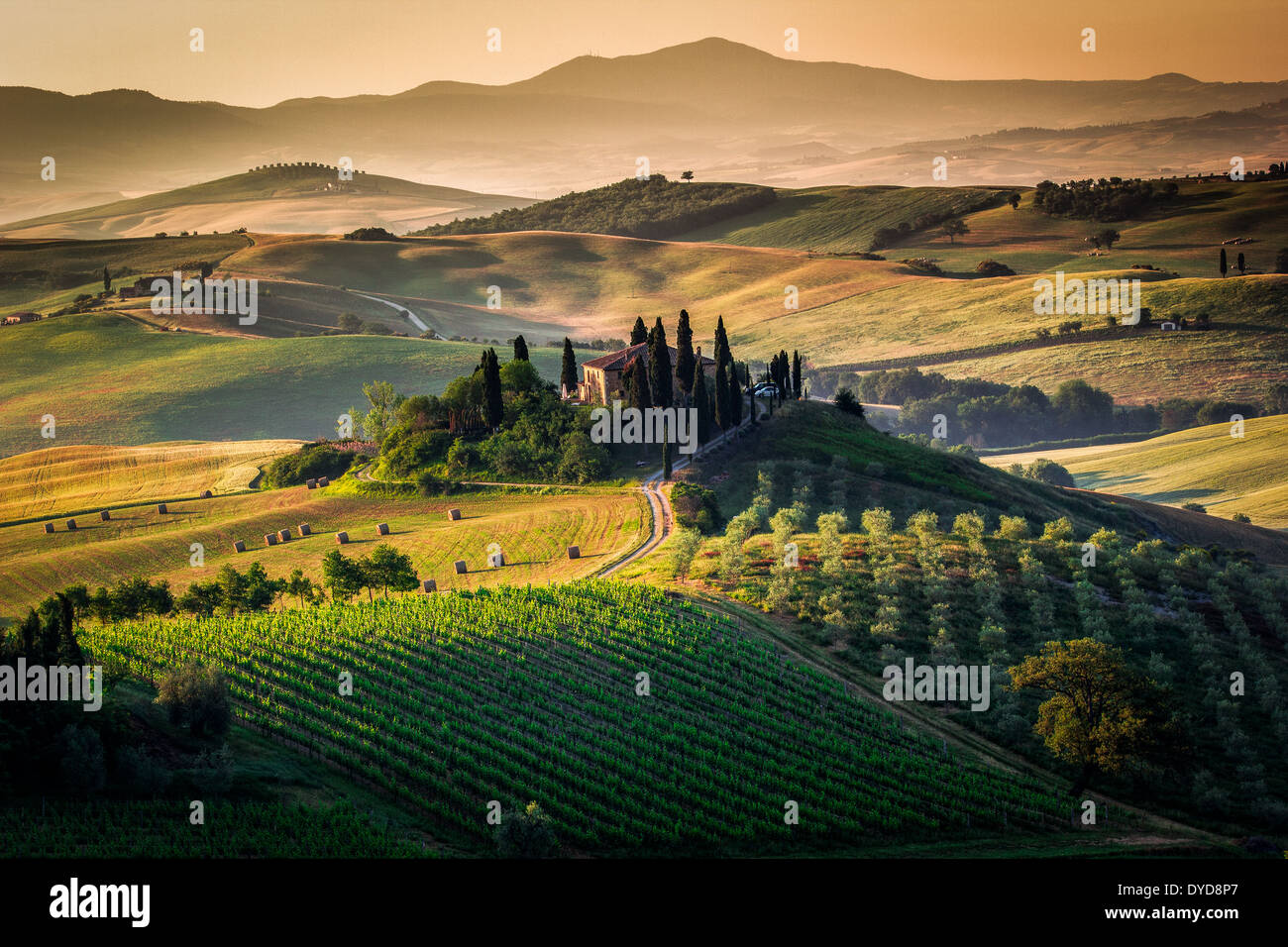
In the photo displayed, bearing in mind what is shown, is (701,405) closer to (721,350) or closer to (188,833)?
(721,350)

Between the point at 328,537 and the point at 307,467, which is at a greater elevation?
the point at 307,467

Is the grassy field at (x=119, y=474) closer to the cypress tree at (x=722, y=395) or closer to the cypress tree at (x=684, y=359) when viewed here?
the cypress tree at (x=684, y=359)

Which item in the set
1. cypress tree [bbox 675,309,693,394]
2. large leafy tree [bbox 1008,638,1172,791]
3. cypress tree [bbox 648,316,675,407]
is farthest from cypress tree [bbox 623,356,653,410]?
large leafy tree [bbox 1008,638,1172,791]

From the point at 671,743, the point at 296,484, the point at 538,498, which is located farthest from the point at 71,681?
the point at 296,484

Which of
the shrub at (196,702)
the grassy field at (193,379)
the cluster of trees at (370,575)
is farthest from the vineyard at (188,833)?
the grassy field at (193,379)

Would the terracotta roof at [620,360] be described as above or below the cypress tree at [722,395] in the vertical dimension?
above

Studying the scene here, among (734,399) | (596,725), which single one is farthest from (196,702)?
(734,399)
